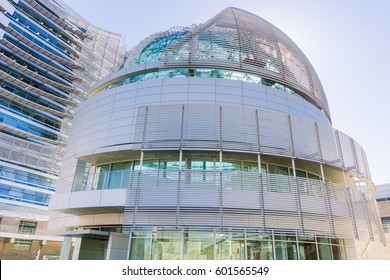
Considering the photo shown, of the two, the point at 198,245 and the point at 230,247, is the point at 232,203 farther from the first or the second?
the point at 198,245

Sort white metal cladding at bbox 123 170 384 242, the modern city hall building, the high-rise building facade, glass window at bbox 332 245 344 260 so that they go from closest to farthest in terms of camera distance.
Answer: white metal cladding at bbox 123 170 384 242 < the modern city hall building < glass window at bbox 332 245 344 260 < the high-rise building facade

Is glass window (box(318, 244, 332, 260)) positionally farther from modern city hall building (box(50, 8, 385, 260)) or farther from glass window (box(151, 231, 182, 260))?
glass window (box(151, 231, 182, 260))

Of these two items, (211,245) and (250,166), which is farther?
(250,166)

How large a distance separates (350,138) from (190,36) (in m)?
13.9

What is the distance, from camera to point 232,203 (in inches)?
528

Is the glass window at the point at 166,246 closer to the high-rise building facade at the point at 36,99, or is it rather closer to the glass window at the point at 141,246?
the glass window at the point at 141,246

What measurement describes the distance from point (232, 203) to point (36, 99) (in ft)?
157

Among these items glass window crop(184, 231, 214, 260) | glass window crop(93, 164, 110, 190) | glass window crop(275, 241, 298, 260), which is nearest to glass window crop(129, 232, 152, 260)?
glass window crop(184, 231, 214, 260)

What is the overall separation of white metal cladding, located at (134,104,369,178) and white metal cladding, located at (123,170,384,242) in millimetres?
1642

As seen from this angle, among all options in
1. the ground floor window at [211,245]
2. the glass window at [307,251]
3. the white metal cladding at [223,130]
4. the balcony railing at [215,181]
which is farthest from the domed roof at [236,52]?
the glass window at [307,251]

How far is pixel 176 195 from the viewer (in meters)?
13.5

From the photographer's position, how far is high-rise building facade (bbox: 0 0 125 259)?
3794cm

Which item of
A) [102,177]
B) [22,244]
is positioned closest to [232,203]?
[102,177]
